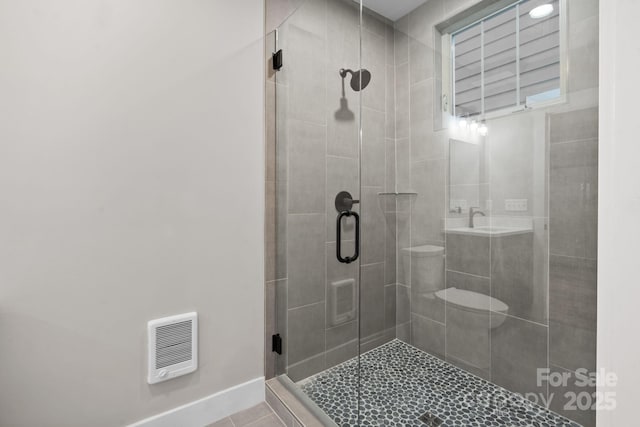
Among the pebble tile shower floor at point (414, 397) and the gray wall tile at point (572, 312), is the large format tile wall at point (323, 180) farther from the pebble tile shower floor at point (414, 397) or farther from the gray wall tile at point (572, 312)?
the gray wall tile at point (572, 312)

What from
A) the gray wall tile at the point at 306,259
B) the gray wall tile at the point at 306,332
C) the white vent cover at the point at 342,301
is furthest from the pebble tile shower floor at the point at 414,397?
the gray wall tile at the point at 306,259

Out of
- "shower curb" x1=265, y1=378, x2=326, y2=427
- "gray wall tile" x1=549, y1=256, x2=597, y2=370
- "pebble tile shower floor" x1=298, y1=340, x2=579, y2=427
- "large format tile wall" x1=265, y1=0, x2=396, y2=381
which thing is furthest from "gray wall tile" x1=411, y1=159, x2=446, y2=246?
"shower curb" x1=265, y1=378, x2=326, y2=427

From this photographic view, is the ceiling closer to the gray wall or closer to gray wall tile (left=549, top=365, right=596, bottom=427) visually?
the gray wall

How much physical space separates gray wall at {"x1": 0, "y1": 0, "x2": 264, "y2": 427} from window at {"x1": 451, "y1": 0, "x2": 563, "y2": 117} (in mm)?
1154

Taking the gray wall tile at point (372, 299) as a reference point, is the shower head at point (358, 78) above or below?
above

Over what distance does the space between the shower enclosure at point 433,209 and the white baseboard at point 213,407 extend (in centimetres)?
15

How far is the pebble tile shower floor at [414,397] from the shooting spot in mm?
1409

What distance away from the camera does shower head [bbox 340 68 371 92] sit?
153 centimetres

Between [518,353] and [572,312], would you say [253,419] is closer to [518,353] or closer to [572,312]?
[518,353]

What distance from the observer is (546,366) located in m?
1.35

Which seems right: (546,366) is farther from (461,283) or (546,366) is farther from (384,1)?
(384,1)

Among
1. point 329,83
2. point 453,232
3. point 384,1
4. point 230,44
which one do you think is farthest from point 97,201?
point 384,1

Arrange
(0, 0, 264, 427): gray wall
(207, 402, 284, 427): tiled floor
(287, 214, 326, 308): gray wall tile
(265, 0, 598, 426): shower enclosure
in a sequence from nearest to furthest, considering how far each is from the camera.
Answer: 1. (0, 0, 264, 427): gray wall
2. (265, 0, 598, 426): shower enclosure
3. (207, 402, 284, 427): tiled floor
4. (287, 214, 326, 308): gray wall tile

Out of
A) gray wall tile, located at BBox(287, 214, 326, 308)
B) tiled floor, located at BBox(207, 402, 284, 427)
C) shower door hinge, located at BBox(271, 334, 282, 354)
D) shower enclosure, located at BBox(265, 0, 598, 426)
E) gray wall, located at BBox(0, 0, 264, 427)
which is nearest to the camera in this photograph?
gray wall, located at BBox(0, 0, 264, 427)
